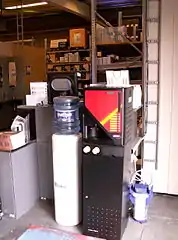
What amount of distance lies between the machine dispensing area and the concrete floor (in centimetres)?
9

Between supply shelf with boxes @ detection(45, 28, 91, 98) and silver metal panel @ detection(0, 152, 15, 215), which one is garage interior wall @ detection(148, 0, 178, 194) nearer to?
silver metal panel @ detection(0, 152, 15, 215)

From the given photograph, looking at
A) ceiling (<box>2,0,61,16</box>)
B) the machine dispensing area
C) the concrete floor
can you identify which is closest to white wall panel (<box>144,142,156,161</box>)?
the machine dispensing area

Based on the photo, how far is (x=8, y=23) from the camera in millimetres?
8156

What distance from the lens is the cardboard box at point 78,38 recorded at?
607 cm

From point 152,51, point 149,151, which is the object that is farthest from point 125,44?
point 149,151

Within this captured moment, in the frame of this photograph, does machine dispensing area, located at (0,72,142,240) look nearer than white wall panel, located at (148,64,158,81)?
Yes

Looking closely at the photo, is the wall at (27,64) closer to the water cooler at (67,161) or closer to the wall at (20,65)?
the wall at (20,65)

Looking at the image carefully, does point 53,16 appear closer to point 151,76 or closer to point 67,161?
point 151,76

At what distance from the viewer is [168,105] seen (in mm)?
3289

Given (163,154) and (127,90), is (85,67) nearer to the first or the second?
(163,154)

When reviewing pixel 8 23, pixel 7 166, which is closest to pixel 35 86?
pixel 7 166

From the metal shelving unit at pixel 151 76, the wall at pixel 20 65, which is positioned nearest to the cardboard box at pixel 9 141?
the metal shelving unit at pixel 151 76

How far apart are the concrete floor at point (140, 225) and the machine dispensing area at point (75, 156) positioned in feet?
0.31

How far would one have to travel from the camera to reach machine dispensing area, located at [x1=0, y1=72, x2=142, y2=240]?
237 cm
